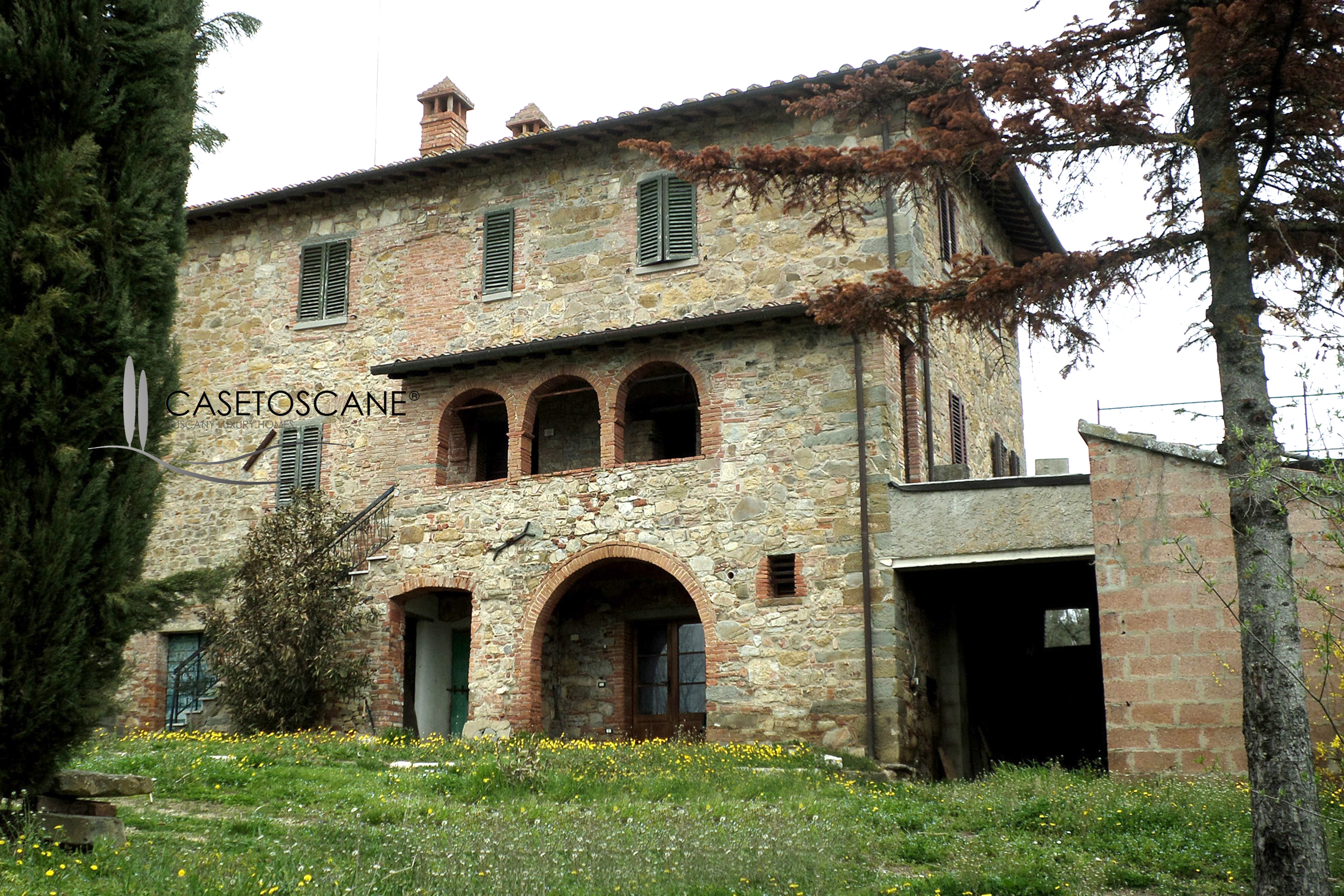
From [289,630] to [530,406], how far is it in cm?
432

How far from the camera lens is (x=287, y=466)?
19.4 metres

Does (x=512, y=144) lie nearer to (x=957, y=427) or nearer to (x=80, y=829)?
(x=957, y=427)

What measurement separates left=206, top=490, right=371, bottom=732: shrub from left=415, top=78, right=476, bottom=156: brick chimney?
21.9ft

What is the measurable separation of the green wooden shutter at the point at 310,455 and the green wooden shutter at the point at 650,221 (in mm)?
5613

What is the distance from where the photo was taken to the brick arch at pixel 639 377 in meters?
16.2

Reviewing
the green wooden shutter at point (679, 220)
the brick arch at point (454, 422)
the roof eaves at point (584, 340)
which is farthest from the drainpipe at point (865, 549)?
the brick arch at point (454, 422)

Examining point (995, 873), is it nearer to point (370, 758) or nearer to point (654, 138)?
point (370, 758)

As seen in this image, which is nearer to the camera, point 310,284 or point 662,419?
point 662,419

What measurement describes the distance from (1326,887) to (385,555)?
12.7m

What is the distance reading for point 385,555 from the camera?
58.3 ft

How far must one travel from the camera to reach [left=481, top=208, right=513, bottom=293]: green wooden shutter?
18.6m

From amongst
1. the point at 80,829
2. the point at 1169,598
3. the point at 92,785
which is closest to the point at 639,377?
the point at 1169,598

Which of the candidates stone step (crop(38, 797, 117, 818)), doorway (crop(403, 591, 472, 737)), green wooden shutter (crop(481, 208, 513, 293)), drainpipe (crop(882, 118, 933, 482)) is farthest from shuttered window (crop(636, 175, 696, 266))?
stone step (crop(38, 797, 117, 818))

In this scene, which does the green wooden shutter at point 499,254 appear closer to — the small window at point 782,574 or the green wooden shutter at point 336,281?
the green wooden shutter at point 336,281
